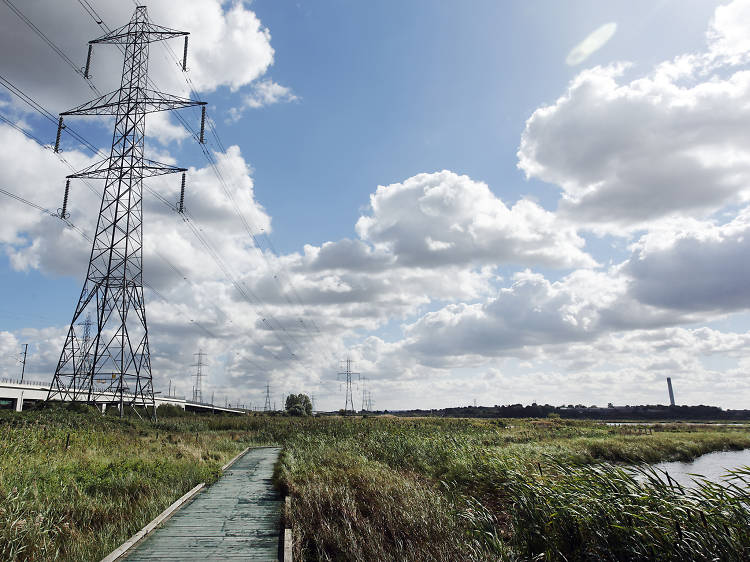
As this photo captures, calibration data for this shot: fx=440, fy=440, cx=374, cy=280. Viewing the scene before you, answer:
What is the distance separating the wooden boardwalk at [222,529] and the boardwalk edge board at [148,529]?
0.12 meters

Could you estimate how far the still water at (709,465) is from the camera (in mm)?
30227

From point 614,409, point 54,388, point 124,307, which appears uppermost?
point 124,307

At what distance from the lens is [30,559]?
7.40 metres

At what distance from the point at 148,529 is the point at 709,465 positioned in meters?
43.2

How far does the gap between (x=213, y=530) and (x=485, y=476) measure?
28.9 ft

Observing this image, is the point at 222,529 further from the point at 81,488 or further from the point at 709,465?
the point at 709,465

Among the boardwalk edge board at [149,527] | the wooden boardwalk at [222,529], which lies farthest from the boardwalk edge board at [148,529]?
the wooden boardwalk at [222,529]

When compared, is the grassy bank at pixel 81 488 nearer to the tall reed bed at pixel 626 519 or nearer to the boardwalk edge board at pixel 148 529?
the boardwalk edge board at pixel 148 529

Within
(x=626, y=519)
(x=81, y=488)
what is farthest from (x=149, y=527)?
(x=626, y=519)

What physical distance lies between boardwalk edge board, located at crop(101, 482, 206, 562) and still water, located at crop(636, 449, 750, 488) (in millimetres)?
27474

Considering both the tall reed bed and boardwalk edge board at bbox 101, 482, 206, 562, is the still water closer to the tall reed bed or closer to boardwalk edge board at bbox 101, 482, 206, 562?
the tall reed bed

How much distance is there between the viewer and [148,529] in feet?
29.8

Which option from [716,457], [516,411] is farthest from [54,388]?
[516,411]

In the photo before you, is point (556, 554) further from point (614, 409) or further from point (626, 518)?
point (614, 409)
